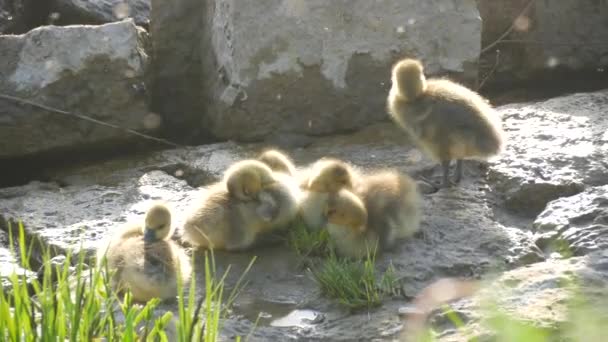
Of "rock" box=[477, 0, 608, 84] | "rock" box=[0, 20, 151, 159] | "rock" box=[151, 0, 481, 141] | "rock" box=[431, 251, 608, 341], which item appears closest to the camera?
"rock" box=[431, 251, 608, 341]

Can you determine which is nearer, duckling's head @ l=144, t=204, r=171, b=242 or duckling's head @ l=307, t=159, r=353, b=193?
duckling's head @ l=144, t=204, r=171, b=242

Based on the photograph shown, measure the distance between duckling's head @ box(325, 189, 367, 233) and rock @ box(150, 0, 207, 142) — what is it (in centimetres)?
231

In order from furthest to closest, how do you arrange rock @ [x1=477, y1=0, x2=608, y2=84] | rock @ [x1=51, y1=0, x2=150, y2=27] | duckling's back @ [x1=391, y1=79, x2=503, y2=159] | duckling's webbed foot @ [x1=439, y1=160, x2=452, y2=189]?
rock @ [x1=51, y1=0, x2=150, y2=27]
rock @ [x1=477, y1=0, x2=608, y2=84]
duckling's webbed foot @ [x1=439, y1=160, x2=452, y2=189]
duckling's back @ [x1=391, y1=79, x2=503, y2=159]

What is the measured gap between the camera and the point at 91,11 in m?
7.92

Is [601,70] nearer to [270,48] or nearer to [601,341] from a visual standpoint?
[270,48]

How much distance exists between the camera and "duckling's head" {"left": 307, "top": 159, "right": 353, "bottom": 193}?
193 inches

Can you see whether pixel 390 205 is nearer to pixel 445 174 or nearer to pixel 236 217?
pixel 236 217

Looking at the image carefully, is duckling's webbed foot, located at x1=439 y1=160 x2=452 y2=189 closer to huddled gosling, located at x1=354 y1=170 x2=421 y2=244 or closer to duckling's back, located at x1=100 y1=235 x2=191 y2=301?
huddled gosling, located at x1=354 y1=170 x2=421 y2=244

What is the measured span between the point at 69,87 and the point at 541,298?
12.0 feet

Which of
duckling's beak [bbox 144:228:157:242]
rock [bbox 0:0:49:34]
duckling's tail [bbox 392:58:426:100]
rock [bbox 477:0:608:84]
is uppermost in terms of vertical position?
rock [bbox 0:0:49:34]

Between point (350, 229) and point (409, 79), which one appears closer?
point (350, 229)

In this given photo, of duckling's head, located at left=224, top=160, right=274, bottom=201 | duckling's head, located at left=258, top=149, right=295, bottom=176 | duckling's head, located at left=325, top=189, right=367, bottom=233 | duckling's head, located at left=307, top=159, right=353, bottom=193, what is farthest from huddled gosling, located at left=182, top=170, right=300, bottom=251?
duckling's head, located at left=258, top=149, right=295, bottom=176

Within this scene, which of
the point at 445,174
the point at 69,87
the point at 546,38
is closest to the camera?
the point at 445,174

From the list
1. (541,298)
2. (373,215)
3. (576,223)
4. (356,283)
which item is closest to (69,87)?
(373,215)
